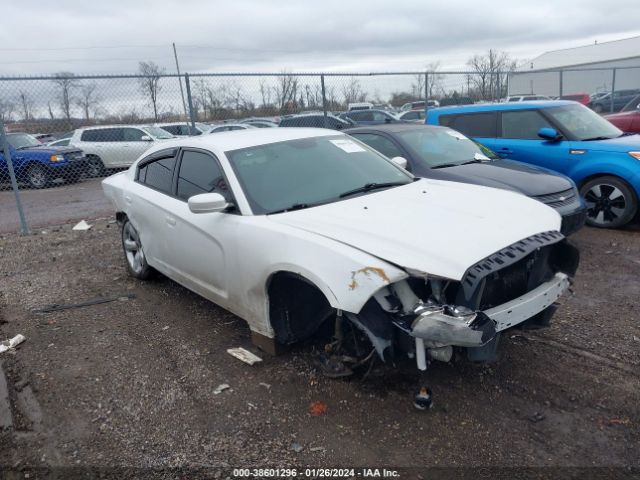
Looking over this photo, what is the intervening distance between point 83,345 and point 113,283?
160 cm

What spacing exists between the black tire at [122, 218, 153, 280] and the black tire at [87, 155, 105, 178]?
11.1m

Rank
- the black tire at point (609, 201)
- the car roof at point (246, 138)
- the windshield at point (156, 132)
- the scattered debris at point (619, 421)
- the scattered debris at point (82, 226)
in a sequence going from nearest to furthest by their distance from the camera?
the scattered debris at point (619, 421) → the car roof at point (246, 138) → the black tire at point (609, 201) → the scattered debris at point (82, 226) → the windshield at point (156, 132)

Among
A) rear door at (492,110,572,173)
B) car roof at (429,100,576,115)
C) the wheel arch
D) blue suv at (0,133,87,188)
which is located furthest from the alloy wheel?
blue suv at (0,133,87,188)

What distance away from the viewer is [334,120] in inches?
479

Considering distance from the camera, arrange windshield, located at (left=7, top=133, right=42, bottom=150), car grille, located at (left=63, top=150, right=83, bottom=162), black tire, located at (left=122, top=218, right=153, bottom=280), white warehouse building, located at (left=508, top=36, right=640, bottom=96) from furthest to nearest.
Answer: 1. white warehouse building, located at (left=508, top=36, right=640, bottom=96)
2. car grille, located at (left=63, top=150, right=83, bottom=162)
3. windshield, located at (left=7, top=133, right=42, bottom=150)
4. black tire, located at (left=122, top=218, right=153, bottom=280)

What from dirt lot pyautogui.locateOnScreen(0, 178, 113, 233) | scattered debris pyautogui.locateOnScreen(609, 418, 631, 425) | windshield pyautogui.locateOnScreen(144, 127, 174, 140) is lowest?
scattered debris pyautogui.locateOnScreen(609, 418, 631, 425)

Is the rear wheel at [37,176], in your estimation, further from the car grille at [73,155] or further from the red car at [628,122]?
the red car at [628,122]

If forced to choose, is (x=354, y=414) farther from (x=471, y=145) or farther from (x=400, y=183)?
(x=471, y=145)

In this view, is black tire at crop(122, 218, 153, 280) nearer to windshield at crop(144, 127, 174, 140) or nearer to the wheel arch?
the wheel arch


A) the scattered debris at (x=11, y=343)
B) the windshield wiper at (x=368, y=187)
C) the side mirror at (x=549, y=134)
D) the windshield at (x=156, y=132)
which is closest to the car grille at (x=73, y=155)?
the windshield at (x=156, y=132)

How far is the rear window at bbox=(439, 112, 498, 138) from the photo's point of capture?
8.02m

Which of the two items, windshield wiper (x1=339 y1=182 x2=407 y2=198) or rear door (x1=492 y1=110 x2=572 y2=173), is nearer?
windshield wiper (x1=339 y1=182 x2=407 y2=198)

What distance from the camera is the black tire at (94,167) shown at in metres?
15.7

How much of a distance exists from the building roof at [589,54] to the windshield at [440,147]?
54.0 m
